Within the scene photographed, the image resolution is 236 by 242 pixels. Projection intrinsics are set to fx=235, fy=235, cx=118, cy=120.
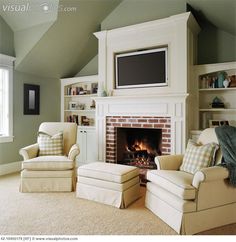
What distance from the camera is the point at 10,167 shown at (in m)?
4.23

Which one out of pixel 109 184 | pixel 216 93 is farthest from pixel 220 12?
pixel 109 184

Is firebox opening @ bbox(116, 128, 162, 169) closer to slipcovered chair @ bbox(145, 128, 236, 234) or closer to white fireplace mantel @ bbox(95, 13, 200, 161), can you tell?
white fireplace mantel @ bbox(95, 13, 200, 161)

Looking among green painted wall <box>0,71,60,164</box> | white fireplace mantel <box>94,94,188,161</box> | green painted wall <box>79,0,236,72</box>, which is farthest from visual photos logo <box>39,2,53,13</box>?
white fireplace mantel <box>94,94,188,161</box>

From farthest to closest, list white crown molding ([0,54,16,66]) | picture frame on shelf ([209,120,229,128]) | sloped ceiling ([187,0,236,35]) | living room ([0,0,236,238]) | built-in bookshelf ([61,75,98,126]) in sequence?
built-in bookshelf ([61,75,98,126]) → white crown molding ([0,54,16,66]) → picture frame on shelf ([209,120,229,128]) → living room ([0,0,236,238]) → sloped ceiling ([187,0,236,35])

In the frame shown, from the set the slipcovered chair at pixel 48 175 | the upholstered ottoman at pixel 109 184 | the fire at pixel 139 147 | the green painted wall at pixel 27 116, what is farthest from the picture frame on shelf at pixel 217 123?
the green painted wall at pixel 27 116

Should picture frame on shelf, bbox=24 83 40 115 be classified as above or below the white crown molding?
below

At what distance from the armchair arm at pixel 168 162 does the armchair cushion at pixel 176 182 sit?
0.25 m

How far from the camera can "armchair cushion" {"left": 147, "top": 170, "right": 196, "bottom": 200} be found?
208 cm

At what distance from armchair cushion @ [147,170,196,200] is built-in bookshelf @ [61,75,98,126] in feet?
8.81

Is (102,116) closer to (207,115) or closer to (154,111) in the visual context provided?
(154,111)

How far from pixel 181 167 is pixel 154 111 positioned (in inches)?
45.2

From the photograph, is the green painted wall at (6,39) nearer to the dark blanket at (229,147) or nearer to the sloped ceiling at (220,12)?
the sloped ceiling at (220,12)

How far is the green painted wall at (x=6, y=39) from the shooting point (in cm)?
405

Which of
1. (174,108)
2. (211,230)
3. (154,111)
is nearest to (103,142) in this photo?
(154,111)
